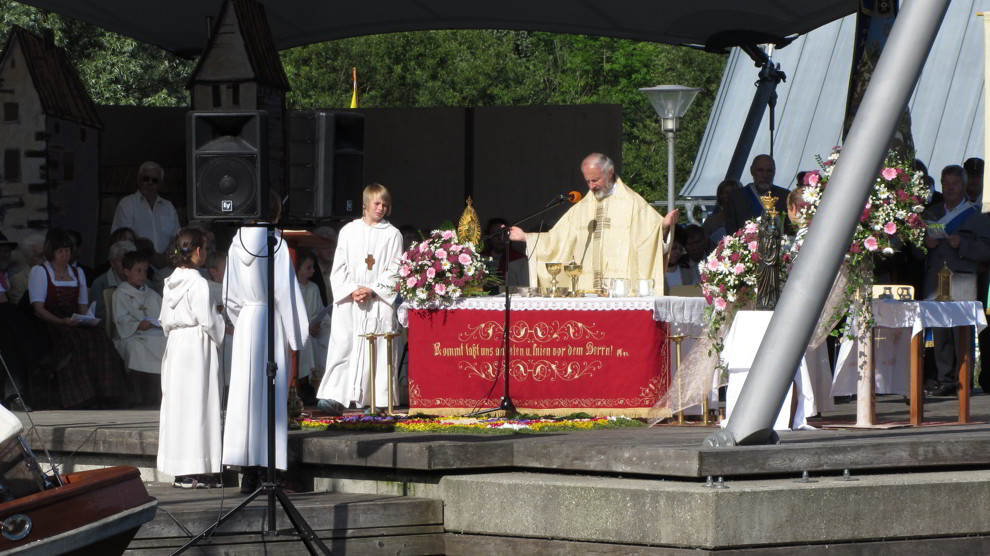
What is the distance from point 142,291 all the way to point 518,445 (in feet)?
20.8

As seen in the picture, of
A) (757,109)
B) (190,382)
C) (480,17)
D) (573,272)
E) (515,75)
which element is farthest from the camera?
(515,75)

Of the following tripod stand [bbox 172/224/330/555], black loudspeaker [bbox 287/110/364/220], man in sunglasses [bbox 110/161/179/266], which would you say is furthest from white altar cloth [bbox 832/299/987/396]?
man in sunglasses [bbox 110/161/179/266]

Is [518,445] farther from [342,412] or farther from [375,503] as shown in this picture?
[342,412]

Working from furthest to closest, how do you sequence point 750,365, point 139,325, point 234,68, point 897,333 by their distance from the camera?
point 234,68, point 139,325, point 897,333, point 750,365

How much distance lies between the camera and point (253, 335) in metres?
10.4

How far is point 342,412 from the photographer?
13.7 metres

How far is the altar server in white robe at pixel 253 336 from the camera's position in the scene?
10242mm

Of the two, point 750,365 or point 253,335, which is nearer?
point 253,335

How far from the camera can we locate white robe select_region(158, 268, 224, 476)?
10.7 m

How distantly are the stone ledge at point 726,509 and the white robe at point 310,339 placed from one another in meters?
6.14

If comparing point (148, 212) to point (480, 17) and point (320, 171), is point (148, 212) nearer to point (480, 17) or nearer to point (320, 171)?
point (480, 17)

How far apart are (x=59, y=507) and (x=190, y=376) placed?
3.10 metres

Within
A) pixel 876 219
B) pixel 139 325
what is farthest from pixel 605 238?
pixel 139 325

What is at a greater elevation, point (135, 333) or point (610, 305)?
point (610, 305)
